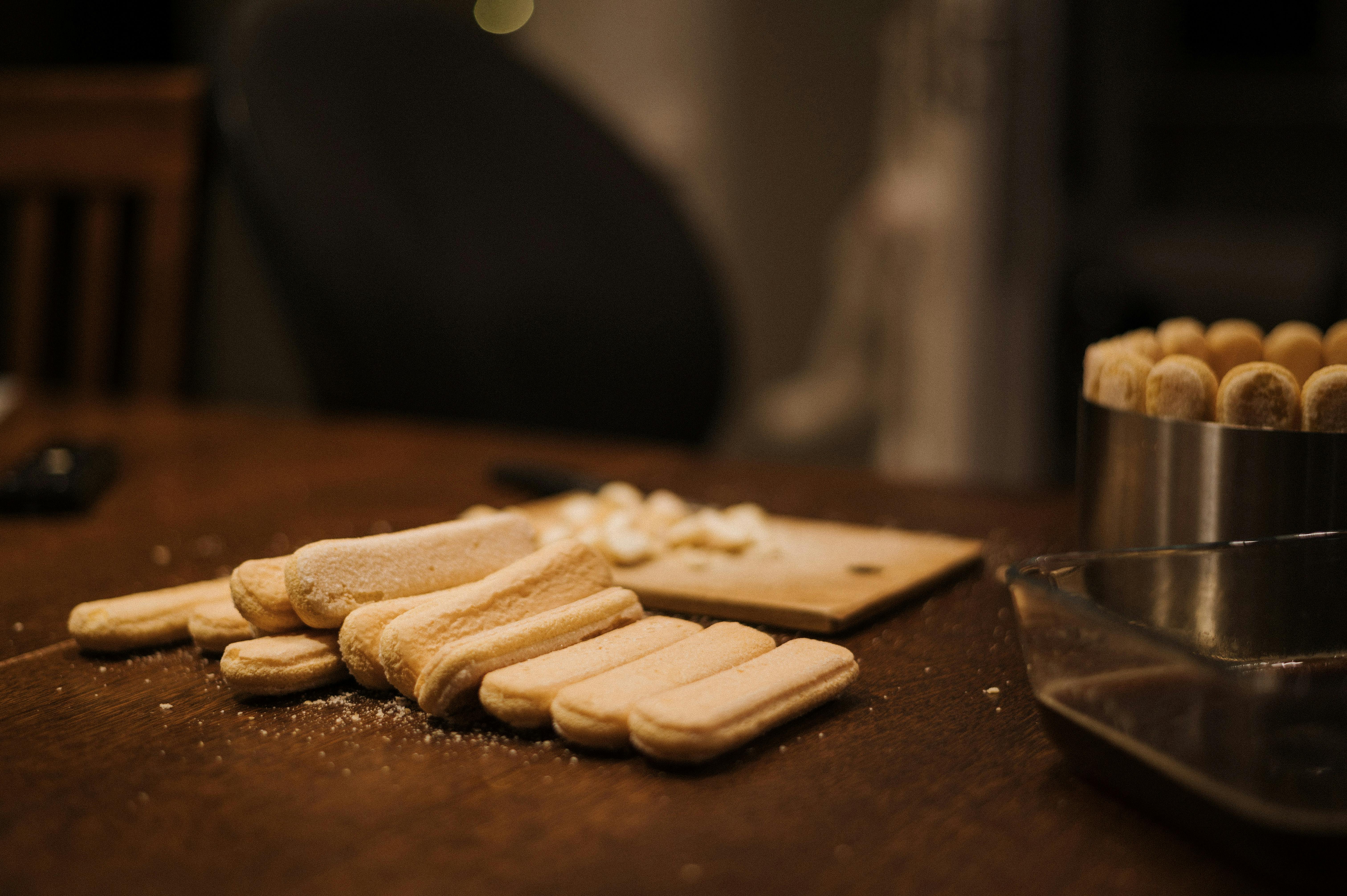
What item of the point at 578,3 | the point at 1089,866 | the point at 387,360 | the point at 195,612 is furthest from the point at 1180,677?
the point at 578,3

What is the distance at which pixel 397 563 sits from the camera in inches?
20.4

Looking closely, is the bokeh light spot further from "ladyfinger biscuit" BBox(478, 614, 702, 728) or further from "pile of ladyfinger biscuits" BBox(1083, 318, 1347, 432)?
"ladyfinger biscuit" BBox(478, 614, 702, 728)

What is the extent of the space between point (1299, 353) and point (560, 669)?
43cm

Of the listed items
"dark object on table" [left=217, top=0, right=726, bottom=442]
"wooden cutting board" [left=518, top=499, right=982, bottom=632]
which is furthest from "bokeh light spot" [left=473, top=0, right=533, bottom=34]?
"wooden cutting board" [left=518, top=499, right=982, bottom=632]

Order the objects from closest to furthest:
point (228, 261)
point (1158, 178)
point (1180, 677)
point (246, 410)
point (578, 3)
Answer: point (1180, 677) < point (246, 410) < point (578, 3) < point (228, 261) < point (1158, 178)

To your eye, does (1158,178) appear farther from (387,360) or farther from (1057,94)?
(387,360)

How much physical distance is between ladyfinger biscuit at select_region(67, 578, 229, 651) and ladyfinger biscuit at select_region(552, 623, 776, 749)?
229mm

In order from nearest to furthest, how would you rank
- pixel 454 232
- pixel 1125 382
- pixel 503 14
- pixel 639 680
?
pixel 639 680 < pixel 1125 382 < pixel 454 232 < pixel 503 14

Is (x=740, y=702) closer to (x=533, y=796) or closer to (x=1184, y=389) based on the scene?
(x=533, y=796)

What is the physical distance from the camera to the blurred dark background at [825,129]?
2.27 meters

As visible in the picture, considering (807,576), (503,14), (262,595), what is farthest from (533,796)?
(503,14)

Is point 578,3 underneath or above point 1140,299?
above

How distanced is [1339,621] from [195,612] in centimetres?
52

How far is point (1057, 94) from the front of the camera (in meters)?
2.18
